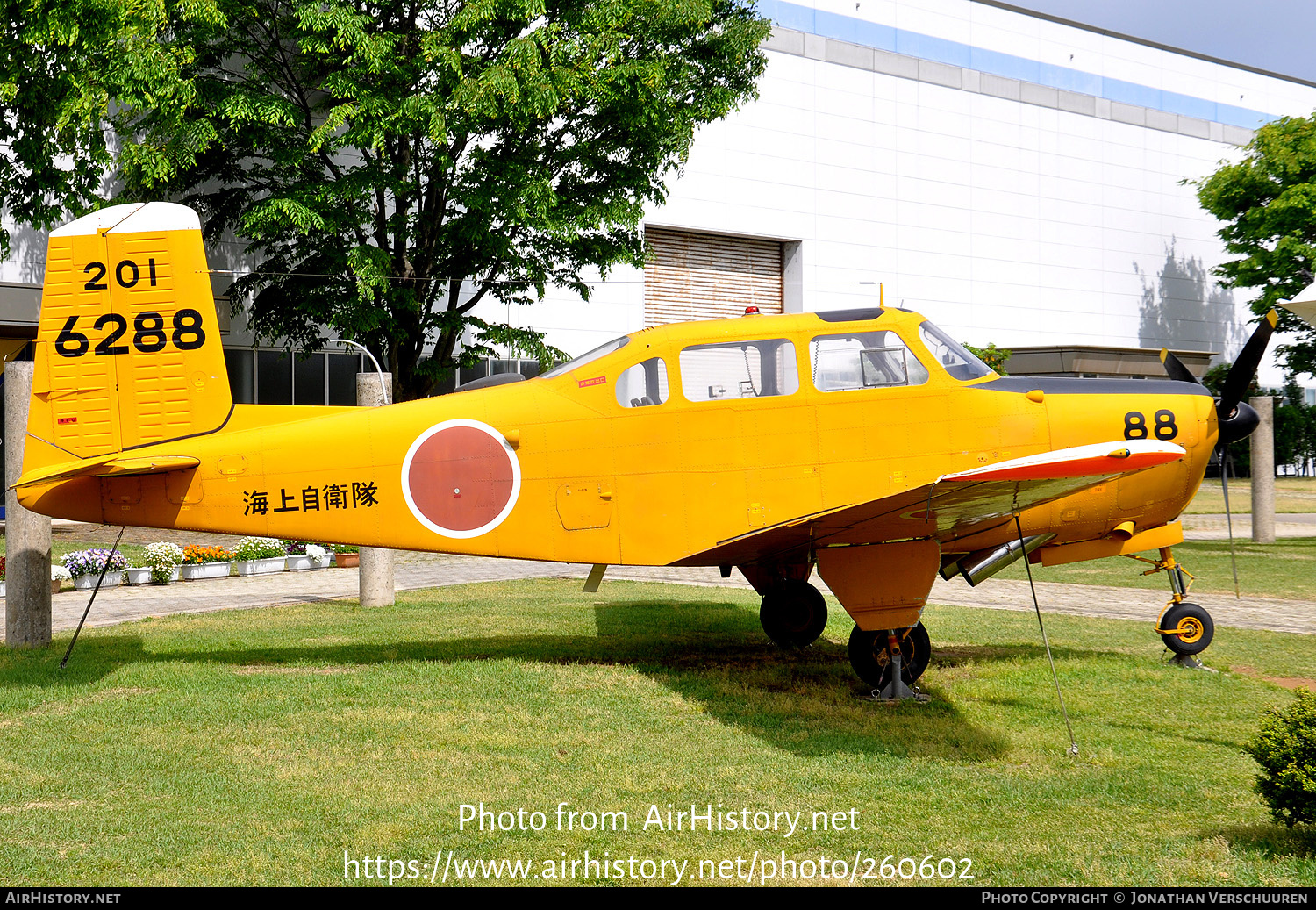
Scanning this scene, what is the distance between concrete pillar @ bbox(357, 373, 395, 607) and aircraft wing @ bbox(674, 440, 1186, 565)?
603 cm

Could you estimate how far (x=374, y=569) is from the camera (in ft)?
43.4

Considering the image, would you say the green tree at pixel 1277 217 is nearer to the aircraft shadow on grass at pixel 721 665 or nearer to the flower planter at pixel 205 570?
the aircraft shadow on grass at pixel 721 665

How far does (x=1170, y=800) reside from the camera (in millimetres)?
5633

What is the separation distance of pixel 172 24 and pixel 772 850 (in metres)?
20.5

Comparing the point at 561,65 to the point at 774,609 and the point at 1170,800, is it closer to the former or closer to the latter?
the point at 774,609

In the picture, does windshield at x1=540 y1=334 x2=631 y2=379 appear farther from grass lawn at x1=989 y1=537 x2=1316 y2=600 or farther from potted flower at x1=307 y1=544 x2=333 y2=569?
potted flower at x1=307 y1=544 x2=333 y2=569

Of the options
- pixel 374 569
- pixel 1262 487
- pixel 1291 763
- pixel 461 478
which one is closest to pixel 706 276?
pixel 1262 487

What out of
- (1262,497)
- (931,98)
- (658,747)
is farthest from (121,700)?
(931,98)

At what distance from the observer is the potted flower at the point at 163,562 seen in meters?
16.6

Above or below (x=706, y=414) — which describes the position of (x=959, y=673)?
below

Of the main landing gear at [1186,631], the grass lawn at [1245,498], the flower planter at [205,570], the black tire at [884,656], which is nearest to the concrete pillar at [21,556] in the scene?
the flower planter at [205,570]

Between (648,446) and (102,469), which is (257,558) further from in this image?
(648,446)

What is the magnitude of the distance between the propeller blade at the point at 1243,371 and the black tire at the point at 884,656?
12.2ft

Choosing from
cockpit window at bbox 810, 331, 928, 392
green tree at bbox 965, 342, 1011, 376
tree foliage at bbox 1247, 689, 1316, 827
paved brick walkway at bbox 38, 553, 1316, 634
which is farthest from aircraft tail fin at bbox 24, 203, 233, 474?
green tree at bbox 965, 342, 1011, 376
